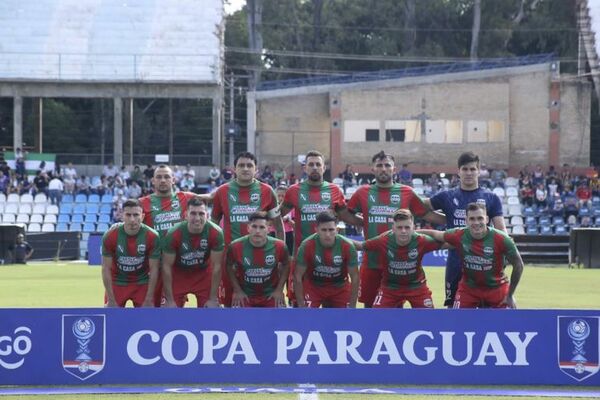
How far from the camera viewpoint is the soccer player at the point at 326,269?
1298 cm

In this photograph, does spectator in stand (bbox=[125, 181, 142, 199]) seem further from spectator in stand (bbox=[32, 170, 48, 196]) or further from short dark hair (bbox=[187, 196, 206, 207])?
short dark hair (bbox=[187, 196, 206, 207])

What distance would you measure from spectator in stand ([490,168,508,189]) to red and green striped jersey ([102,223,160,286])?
1233 inches

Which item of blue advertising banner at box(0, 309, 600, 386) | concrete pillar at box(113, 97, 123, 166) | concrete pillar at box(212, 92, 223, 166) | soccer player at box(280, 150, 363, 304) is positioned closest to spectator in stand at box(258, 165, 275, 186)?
concrete pillar at box(212, 92, 223, 166)

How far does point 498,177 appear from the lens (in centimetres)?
4638

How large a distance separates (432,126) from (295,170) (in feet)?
19.6

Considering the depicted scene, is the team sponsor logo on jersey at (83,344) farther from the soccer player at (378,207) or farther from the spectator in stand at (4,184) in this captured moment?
the spectator in stand at (4,184)

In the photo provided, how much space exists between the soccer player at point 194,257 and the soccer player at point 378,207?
1744mm

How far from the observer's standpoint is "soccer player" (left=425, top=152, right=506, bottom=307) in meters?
13.6

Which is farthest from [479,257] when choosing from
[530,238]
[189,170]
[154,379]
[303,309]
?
[189,170]

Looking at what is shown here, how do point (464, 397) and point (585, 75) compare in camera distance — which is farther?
point (585, 75)

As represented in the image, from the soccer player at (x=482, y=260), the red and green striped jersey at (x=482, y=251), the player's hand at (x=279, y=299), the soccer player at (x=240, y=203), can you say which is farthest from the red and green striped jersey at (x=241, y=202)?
the red and green striped jersey at (x=482, y=251)

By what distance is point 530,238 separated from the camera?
35312 millimetres

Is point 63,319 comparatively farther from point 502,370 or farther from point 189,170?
point 189,170

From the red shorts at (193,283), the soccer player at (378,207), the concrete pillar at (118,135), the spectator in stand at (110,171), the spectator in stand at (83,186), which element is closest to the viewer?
the red shorts at (193,283)
